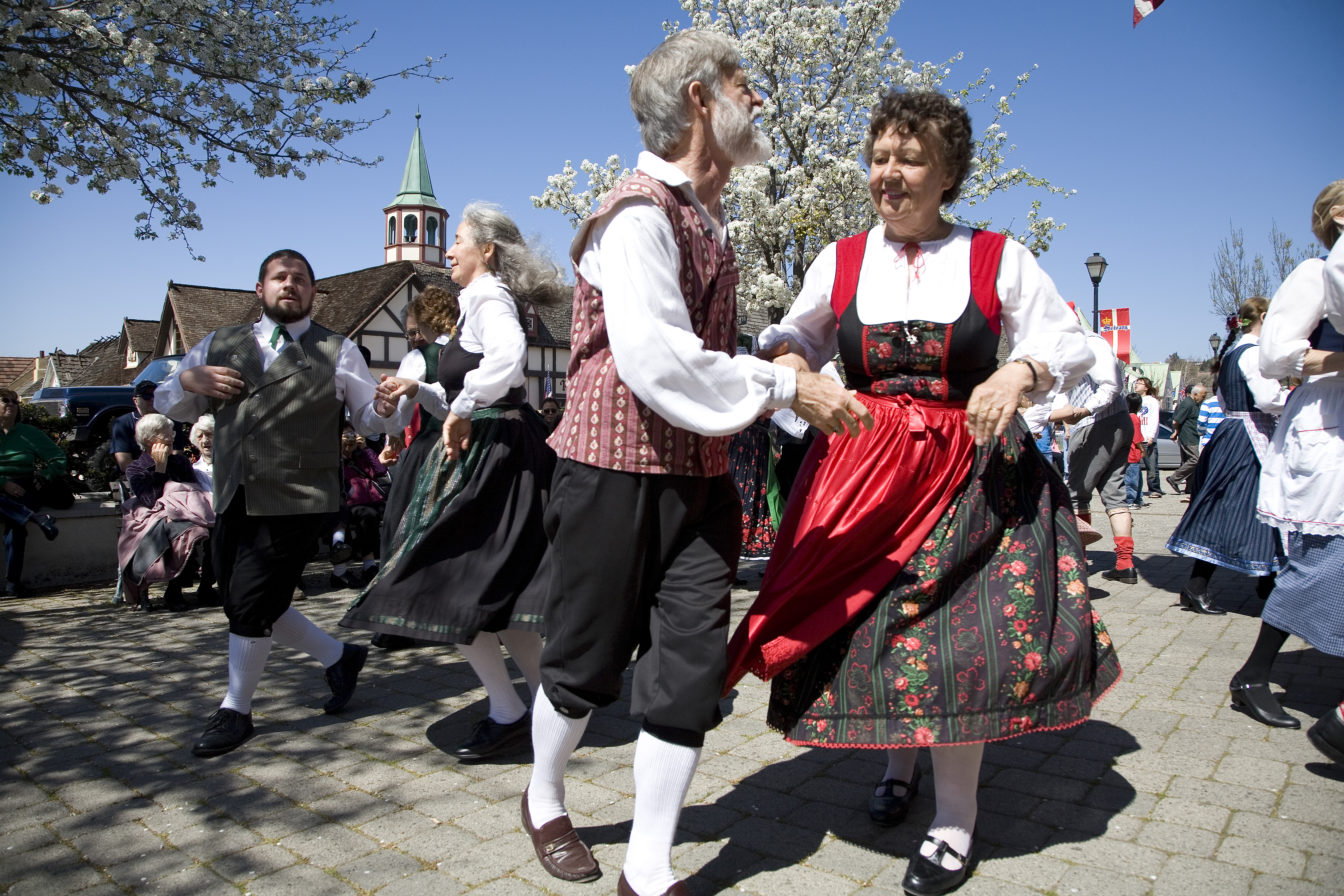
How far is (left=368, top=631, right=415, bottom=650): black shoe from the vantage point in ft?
15.9

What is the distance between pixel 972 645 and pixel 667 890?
0.87m

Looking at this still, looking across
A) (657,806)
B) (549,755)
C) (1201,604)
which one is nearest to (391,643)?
(549,755)

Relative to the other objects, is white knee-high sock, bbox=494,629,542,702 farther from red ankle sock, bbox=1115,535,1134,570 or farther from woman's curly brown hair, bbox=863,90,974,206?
red ankle sock, bbox=1115,535,1134,570

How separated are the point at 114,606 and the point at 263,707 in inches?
141

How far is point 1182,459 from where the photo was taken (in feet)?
43.1

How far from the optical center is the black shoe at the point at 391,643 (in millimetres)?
4852

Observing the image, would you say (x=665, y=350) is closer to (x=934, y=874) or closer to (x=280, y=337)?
(x=934, y=874)

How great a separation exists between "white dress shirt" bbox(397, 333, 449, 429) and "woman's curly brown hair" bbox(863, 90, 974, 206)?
175 cm

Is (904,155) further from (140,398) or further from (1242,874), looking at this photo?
(140,398)

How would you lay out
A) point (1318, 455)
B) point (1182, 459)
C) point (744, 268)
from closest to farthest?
point (1318, 455) < point (1182, 459) < point (744, 268)

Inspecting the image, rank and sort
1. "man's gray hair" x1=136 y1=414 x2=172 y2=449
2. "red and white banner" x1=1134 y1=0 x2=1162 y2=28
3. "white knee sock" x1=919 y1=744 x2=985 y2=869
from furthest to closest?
"red and white banner" x1=1134 y1=0 x2=1162 y2=28 → "man's gray hair" x1=136 y1=414 x2=172 y2=449 → "white knee sock" x1=919 y1=744 x2=985 y2=869

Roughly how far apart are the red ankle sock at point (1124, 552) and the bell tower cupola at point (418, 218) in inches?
2520

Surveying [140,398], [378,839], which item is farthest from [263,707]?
[140,398]

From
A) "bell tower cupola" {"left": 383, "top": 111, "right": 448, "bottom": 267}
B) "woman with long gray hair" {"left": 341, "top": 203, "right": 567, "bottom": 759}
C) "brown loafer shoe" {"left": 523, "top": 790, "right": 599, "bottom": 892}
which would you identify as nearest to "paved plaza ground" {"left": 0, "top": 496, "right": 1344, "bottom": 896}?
"brown loafer shoe" {"left": 523, "top": 790, "right": 599, "bottom": 892}
